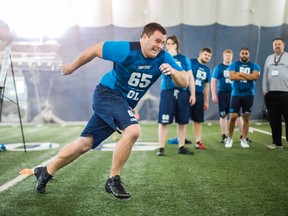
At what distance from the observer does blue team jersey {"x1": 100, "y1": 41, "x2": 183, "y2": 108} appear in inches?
144

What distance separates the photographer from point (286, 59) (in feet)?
24.3

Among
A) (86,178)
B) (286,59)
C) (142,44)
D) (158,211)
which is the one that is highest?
(142,44)

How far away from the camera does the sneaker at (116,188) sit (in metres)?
3.46

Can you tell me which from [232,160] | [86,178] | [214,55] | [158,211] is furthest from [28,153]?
[214,55]

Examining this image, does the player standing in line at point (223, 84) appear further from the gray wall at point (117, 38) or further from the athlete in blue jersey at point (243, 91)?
the gray wall at point (117, 38)

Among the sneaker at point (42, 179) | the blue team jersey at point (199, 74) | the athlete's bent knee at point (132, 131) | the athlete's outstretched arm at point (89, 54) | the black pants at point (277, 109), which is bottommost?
the black pants at point (277, 109)

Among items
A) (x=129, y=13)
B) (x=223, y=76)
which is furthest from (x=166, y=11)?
(x=223, y=76)

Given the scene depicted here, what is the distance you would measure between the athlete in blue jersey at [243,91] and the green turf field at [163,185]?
0.94 meters

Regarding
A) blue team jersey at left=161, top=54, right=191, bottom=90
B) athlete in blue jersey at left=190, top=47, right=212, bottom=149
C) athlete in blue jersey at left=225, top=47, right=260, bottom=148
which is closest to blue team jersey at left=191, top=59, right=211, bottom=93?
athlete in blue jersey at left=190, top=47, right=212, bottom=149

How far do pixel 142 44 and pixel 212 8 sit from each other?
10055 millimetres

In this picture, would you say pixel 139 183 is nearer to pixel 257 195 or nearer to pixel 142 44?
pixel 257 195

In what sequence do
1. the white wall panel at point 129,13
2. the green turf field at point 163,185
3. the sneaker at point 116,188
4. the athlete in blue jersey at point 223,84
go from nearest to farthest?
Answer: the green turf field at point 163,185, the sneaker at point 116,188, the athlete in blue jersey at point 223,84, the white wall panel at point 129,13

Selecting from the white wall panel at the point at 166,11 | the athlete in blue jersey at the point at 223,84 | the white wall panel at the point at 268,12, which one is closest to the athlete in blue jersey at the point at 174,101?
the athlete in blue jersey at the point at 223,84

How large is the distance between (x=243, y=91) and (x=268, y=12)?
256 inches
